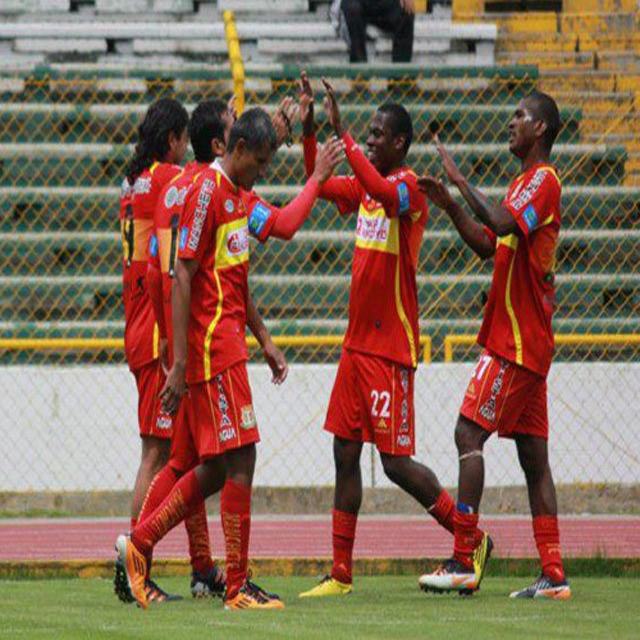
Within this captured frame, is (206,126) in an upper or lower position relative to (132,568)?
upper

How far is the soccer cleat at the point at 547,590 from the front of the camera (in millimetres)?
9617

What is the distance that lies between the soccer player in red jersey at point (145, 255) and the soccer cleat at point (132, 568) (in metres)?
0.94

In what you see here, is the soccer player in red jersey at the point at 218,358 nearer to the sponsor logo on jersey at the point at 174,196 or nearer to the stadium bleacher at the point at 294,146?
the sponsor logo on jersey at the point at 174,196

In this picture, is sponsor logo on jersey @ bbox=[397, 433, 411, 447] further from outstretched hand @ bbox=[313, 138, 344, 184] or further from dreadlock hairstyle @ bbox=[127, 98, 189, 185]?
dreadlock hairstyle @ bbox=[127, 98, 189, 185]

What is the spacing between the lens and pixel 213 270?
8914 mm

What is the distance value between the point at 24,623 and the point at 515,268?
9.40 feet

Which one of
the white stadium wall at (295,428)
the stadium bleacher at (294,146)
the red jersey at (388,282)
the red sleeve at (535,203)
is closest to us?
the red sleeve at (535,203)

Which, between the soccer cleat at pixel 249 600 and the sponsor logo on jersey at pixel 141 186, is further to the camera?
the sponsor logo on jersey at pixel 141 186

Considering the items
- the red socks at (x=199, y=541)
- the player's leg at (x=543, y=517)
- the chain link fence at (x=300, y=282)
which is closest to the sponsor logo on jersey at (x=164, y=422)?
the red socks at (x=199, y=541)

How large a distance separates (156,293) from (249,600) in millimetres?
1457

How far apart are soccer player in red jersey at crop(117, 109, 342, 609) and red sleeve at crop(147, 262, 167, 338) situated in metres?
0.51

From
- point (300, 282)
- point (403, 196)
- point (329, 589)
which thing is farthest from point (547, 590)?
point (300, 282)

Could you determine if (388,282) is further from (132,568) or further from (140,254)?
(132,568)

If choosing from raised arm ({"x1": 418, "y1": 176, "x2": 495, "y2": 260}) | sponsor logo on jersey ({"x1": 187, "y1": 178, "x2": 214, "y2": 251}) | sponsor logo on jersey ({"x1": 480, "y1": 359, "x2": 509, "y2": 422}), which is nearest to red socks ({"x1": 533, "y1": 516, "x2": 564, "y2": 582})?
sponsor logo on jersey ({"x1": 480, "y1": 359, "x2": 509, "y2": 422})
